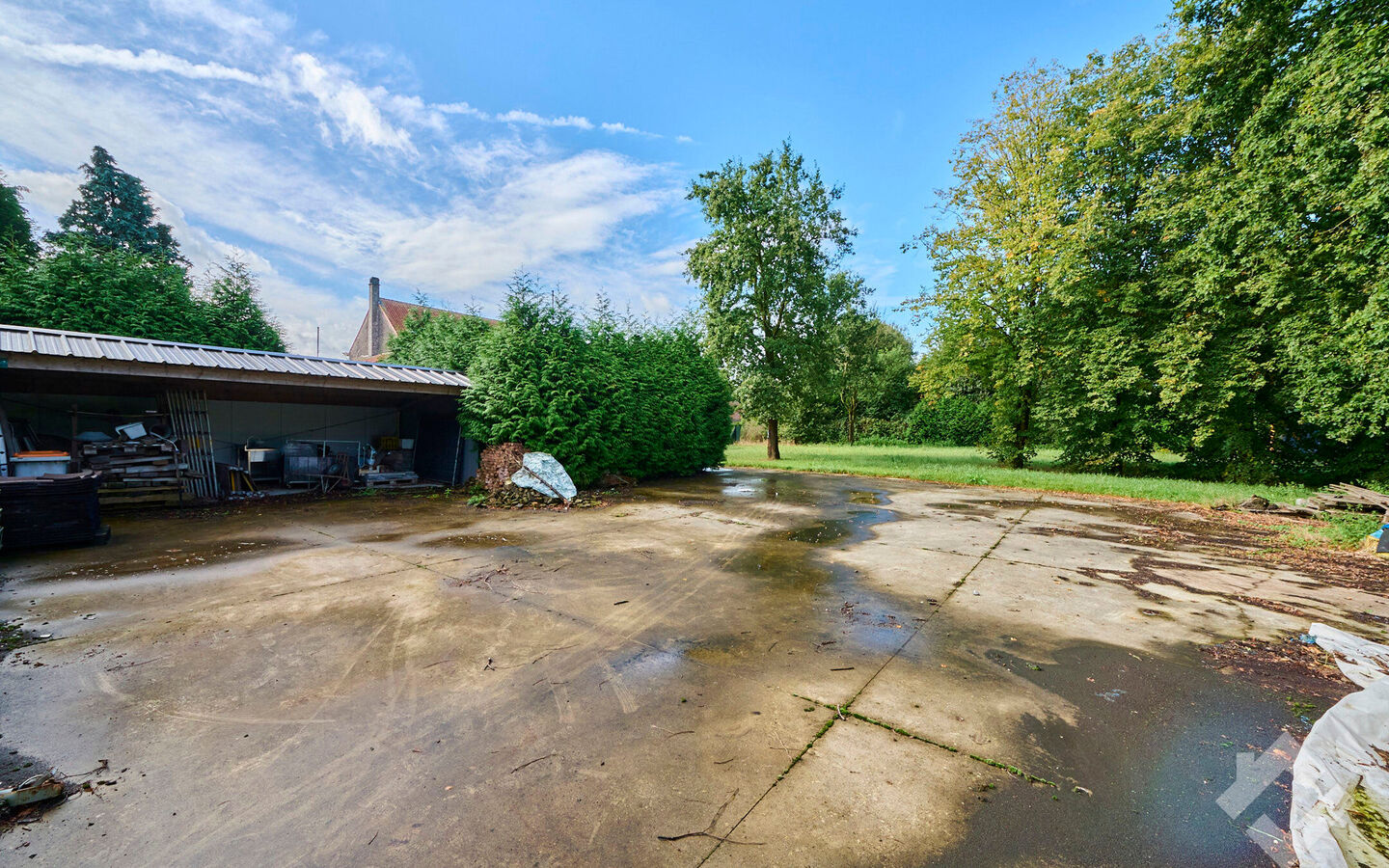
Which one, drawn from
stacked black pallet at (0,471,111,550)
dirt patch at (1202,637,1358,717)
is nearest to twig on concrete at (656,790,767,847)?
dirt patch at (1202,637,1358,717)

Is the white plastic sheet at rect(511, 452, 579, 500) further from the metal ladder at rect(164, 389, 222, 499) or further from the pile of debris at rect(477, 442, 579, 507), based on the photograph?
the metal ladder at rect(164, 389, 222, 499)

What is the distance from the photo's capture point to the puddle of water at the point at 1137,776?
1672 mm

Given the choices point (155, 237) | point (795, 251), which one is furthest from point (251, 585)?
point (155, 237)

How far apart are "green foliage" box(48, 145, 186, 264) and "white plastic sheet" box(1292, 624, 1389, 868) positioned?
34.4 metres

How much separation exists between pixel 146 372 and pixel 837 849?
9.50 metres

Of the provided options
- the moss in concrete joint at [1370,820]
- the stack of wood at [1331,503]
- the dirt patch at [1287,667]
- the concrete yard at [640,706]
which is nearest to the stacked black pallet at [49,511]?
the concrete yard at [640,706]

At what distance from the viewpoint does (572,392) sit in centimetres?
910

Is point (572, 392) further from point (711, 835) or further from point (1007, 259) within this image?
point (1007, 259)

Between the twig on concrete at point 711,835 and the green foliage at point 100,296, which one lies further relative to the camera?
the green foliage at point 100,296

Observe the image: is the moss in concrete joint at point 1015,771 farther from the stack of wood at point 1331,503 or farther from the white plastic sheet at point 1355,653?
the stack of wood at point 1331,503

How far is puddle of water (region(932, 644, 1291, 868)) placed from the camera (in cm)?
167

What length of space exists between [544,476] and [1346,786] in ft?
27.5

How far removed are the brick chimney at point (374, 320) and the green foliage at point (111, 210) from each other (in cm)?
788

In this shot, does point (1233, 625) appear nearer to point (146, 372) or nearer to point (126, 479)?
point (146, 372)
